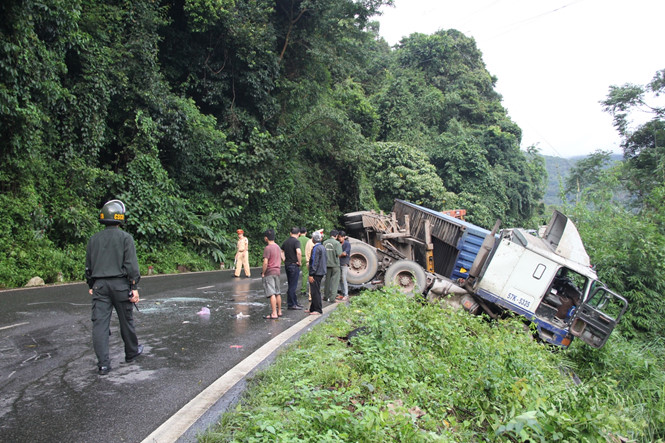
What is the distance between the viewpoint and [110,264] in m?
5.38

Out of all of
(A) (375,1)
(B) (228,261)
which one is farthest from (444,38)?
(B) (228,261)

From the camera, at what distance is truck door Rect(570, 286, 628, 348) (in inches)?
371

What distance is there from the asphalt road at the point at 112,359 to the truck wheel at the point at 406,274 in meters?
3.74

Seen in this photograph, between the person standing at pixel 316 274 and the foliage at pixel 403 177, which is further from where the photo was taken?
the foliage at pixel 403 177

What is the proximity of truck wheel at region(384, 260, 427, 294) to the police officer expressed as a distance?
7.60 meters

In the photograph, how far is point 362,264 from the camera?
503 inches

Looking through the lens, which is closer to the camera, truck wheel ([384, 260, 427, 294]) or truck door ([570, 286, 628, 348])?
truck door ([570, 286, 628, 348])

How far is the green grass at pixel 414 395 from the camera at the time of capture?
3.42m

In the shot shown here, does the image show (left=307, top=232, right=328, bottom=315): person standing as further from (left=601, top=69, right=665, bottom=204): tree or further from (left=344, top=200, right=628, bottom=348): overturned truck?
(left=601, top=69, right=665, bottom=204): tree

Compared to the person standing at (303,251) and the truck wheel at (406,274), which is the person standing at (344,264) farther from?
the truck wheel at (406,274)

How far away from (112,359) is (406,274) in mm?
8084

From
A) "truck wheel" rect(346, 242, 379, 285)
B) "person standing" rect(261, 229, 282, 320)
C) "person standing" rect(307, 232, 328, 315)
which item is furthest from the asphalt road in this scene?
"truck wheel" rect(346, 242, 379, 285)

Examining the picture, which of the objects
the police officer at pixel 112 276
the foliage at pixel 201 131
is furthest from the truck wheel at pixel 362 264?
the foliage at pixel 201 131

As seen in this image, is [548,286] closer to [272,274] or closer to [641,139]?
[272,274]
